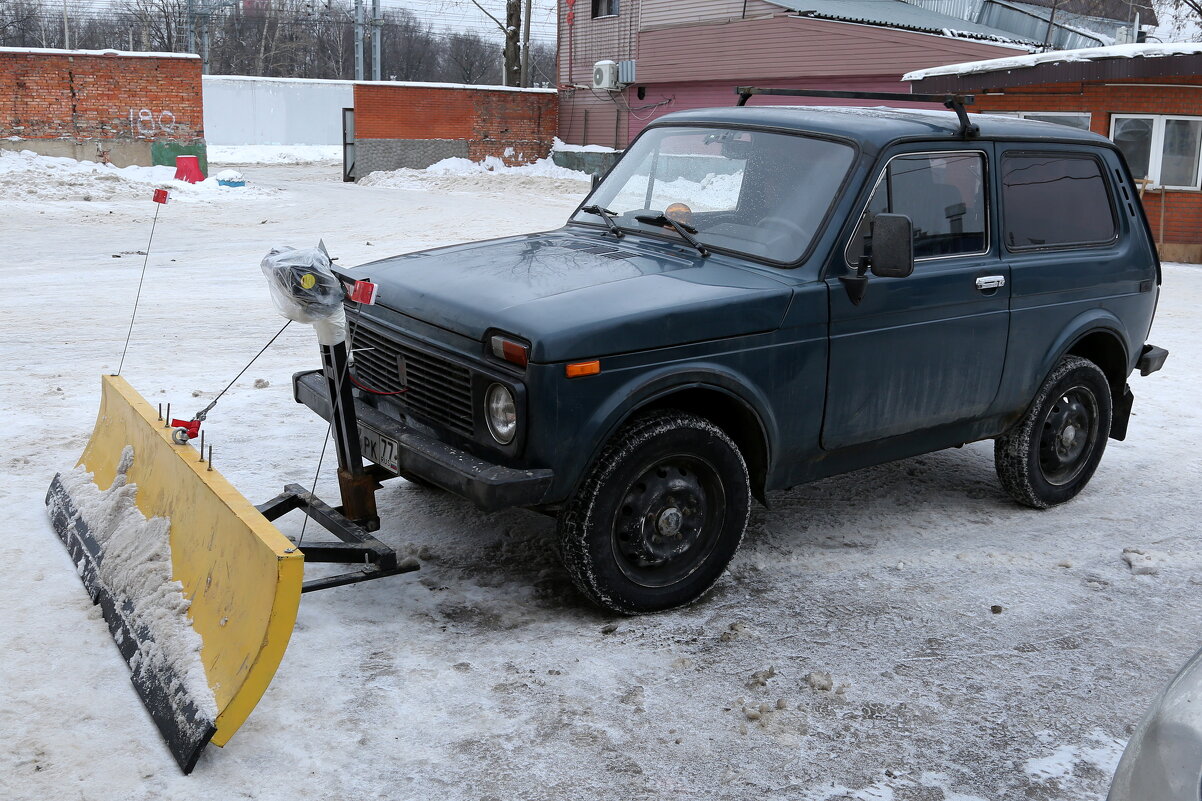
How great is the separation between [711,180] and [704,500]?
1.54 metres

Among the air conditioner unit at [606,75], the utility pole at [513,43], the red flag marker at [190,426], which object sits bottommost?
the red flag marker at [190,426]

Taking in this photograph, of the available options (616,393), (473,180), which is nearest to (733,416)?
(616,393)

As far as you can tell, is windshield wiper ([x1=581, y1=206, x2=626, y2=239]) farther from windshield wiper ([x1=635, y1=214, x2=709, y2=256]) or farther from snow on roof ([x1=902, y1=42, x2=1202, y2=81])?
snow on roof ([x1=902, y1=42, x2=1202, y2=81])

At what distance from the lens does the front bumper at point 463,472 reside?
156 inches

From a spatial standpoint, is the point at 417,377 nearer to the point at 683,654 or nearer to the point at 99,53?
the point at 683,654

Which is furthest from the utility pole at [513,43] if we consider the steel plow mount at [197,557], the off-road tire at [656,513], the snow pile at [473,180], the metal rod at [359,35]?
the off-road tire at [656,513]

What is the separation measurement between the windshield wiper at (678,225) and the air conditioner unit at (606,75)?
29526 millimetres

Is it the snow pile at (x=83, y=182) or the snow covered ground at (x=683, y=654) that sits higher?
the snow pile at (x=83, y=182)

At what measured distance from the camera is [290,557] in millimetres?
3395

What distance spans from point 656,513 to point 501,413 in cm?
76

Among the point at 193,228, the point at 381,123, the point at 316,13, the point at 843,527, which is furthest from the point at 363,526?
the point at 316,13

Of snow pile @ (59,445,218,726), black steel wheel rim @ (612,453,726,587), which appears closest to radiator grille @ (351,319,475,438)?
black steel wheel rim @ (612,453,726,587)

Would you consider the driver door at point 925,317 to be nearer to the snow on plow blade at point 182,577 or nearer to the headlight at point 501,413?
the headlight at point 501,413

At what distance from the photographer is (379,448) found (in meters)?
4.52
